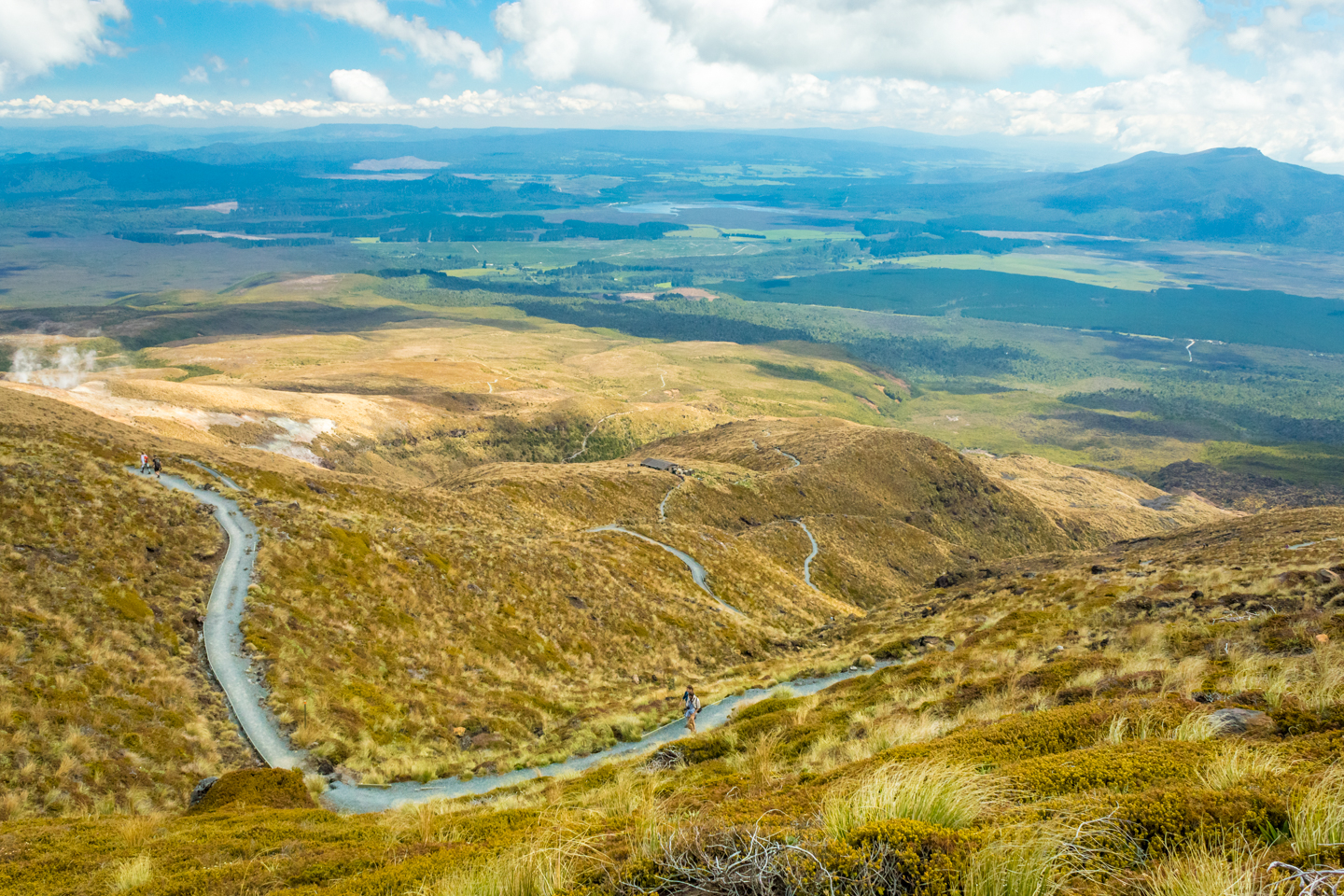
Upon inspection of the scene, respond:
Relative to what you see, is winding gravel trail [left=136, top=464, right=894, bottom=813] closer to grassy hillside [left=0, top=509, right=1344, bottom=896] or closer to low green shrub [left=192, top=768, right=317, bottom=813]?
low green shrub [left=192, top=768, right=317, bottom=813]

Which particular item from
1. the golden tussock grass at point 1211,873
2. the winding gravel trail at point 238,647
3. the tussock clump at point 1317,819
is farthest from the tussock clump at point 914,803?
the winding gravel trail at point 238,647

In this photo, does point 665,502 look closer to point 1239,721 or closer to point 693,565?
point 693,565

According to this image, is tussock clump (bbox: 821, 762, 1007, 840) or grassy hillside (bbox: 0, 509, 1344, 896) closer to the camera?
grassy hillside (bbox: 0, 509, 1344, 896)

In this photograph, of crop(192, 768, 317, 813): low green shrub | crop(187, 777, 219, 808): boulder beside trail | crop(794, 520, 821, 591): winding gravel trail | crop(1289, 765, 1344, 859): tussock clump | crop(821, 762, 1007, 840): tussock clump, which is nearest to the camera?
crop(1289, 765, 1344, 859): tussock clump

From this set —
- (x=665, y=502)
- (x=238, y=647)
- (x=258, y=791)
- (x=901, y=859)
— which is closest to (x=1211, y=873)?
(x=901, y=859)

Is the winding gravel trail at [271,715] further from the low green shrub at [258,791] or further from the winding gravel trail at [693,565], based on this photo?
the winding gravel trail at [693,565]

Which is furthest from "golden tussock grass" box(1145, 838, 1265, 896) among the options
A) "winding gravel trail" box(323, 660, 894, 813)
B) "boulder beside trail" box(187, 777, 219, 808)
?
"boulder beside trail" box(187, 777, 219, 808)

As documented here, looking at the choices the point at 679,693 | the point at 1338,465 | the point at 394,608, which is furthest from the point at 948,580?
the point at 1338,465
